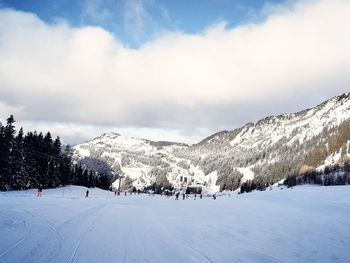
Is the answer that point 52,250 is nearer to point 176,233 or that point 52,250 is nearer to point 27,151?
point 176,233

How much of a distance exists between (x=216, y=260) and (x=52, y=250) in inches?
179

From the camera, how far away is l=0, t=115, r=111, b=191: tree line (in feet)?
178

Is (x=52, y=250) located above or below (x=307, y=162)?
below

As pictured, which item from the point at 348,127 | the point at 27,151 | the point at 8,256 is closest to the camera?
the point at 8,256

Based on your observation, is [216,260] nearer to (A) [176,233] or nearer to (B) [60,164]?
(A) [176,233]

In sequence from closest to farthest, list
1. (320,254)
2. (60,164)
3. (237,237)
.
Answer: (320,254), (237,237), (60,164)

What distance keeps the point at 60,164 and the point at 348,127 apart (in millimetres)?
143019

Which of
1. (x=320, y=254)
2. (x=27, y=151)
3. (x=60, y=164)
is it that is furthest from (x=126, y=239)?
(x=60, y=164)

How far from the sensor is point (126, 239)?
13.5 metres

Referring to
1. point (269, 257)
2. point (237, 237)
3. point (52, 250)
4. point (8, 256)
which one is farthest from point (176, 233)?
point (8, 256)

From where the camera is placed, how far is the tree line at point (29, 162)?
54.2 m

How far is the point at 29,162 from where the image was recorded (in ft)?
210

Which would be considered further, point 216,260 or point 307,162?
point 307,162

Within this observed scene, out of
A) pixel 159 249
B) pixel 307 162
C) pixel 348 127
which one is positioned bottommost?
pixel 159 249
